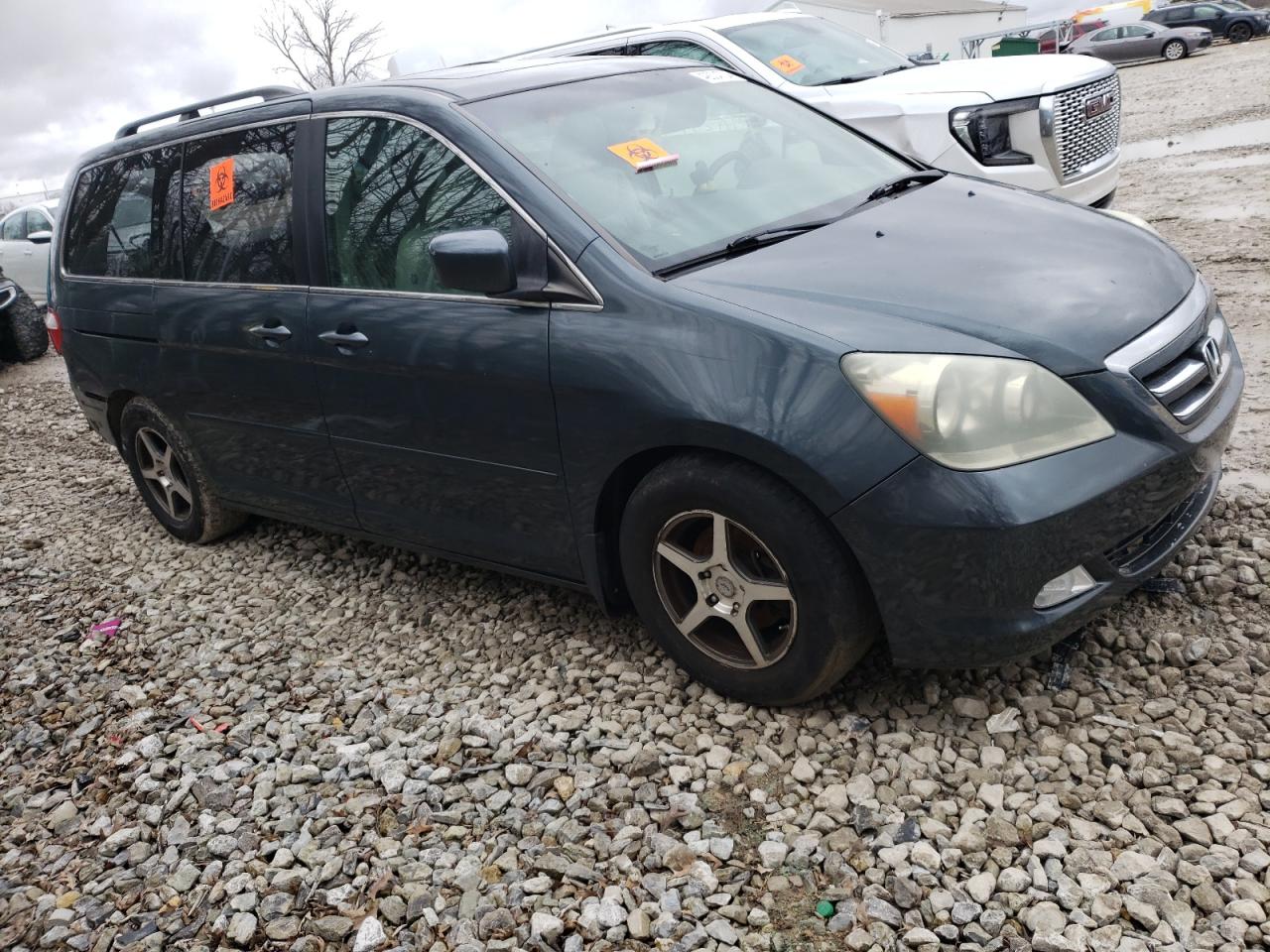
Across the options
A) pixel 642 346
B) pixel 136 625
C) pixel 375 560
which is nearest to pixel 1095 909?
pixel 642 346

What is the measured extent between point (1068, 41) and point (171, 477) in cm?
4023

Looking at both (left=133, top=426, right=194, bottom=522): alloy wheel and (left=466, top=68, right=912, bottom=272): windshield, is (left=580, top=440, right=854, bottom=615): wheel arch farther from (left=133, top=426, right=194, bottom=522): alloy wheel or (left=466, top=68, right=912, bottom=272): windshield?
(left=133, top=426, right=194, bottom=522): alloy wheel

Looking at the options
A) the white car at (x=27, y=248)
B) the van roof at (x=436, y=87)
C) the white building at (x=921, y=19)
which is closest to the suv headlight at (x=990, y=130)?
the van roof at (x=436, y=87)

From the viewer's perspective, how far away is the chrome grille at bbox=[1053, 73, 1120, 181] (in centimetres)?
679

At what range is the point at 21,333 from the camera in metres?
11.9

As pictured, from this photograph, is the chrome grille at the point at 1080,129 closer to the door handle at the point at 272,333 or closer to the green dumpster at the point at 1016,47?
the door handle at the point at 272,333

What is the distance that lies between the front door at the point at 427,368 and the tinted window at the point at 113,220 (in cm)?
141

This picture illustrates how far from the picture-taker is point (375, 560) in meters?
4.81

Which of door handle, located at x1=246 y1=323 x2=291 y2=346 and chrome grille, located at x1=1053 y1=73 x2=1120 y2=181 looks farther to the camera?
chrome grille, located at x1=1053 y1=73 x2=1120 y2=181

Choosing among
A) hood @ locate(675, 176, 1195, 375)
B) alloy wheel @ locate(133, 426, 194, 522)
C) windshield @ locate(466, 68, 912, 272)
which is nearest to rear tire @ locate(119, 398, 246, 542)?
alloy wheel @ locate(133, 426, 194, 522)

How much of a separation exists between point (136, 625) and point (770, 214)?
3089mm

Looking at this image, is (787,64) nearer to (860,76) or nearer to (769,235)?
(860,76)

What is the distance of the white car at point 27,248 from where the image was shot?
14500 millimetres

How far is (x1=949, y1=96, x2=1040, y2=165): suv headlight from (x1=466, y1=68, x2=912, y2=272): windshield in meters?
2.95
